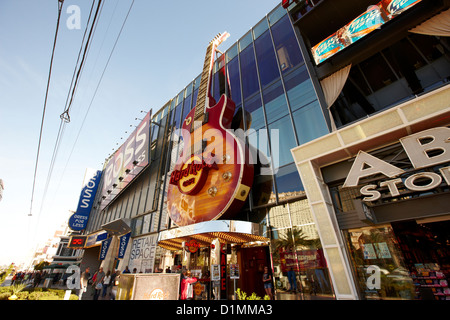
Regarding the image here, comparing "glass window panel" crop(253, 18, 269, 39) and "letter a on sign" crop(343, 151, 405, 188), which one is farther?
"glass window panel" crop(253, 18, 269, 39)

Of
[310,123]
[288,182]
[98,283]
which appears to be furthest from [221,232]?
[98,283]

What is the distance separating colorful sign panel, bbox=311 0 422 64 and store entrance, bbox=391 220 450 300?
26.0 ft

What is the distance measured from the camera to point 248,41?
1577 centimetres

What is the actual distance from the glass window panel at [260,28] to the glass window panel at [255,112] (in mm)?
5427

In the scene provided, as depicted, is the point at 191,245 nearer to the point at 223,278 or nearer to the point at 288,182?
the point at 223,278

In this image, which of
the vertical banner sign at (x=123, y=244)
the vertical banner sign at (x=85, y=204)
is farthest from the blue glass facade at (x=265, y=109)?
the vertical banner sign at (x=85, y=204)

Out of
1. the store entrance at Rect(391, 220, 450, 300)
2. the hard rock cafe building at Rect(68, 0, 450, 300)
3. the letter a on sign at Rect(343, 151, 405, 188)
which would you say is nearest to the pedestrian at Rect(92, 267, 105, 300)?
the hard rock cafe building at Rect(68, 0, 450, 300)

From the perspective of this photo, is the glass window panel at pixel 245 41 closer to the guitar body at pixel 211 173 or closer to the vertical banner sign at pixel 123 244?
the guitar body at pixel 211 173

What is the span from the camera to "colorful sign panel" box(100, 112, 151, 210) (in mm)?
19922

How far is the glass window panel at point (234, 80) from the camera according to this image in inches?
570

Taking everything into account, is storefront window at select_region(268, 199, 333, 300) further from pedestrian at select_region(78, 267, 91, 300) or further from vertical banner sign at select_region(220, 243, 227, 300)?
pedestrian at select_region(78, 267, 91, 300)

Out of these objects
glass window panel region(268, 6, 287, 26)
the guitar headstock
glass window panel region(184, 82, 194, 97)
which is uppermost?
the guitar headstock

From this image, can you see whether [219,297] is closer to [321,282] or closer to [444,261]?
[321,282]

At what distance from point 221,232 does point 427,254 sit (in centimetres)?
838
